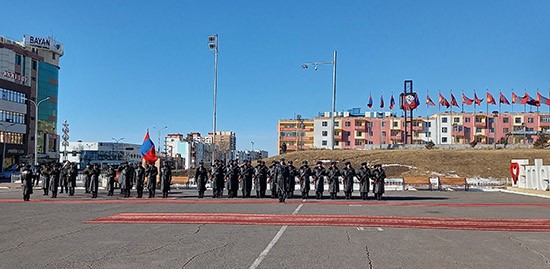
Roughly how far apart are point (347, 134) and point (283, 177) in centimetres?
8976

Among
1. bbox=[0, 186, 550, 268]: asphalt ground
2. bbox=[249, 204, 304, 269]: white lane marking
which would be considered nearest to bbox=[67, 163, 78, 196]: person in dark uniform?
bbox=[0, 186, 550, 268]: asphalt ground

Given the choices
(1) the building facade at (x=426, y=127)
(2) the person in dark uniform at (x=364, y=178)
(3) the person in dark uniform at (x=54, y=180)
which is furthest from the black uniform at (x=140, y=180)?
(1) the building facade at (x=426, y=127)

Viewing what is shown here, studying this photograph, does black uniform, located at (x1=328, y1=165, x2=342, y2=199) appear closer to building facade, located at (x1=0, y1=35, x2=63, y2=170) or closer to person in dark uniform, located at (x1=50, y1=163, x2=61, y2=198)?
person in dark uniform, located at (x1=50, y1=163, x2=61, y2=198)

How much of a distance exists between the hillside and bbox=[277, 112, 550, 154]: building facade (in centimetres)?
4255

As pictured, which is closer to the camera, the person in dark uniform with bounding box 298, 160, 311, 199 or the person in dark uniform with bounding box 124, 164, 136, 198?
the person in dark uniform with bounding box 298, 160, 311, 199

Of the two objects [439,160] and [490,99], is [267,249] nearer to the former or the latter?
[439,160]

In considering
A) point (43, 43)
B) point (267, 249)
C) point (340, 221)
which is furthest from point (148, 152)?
point (43, 43)

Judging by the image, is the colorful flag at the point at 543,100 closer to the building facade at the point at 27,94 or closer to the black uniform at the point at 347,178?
the black uniform at the point at 347,178

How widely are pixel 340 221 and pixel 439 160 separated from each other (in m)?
44.9

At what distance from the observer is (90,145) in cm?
13900

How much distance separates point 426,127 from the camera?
10781 centimetres

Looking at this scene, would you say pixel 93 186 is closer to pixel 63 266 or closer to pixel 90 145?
pixel 63 266

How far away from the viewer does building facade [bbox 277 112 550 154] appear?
104m

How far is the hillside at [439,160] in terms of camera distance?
5047cm
